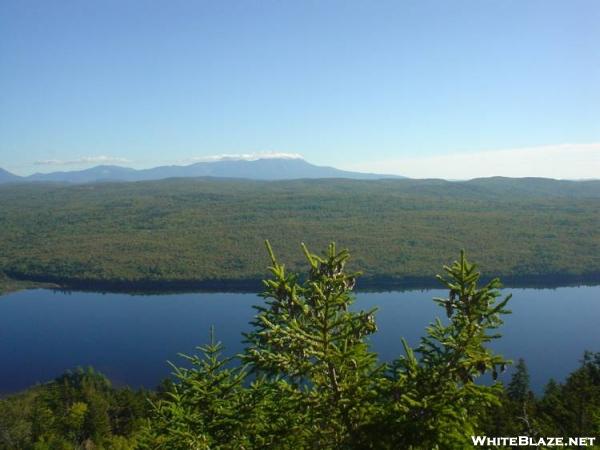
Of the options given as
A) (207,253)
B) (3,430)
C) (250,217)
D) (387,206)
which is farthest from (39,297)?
(387,206)

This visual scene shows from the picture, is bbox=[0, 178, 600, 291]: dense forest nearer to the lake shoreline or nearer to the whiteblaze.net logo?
the lake shoreline

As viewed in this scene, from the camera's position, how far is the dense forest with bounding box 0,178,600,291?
97.3 metres

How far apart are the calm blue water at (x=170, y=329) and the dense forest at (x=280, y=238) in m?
9.76

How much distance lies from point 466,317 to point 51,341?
244 feet

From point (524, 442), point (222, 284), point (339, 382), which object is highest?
point (339, 382)

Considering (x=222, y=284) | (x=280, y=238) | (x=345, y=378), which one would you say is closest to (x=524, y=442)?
(x=345, y=378)

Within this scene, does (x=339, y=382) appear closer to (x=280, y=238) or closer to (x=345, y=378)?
(x=345, y=378)

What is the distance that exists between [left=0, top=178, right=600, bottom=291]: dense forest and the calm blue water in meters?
9.76

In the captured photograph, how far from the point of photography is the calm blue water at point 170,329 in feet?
183

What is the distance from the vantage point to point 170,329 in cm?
6838

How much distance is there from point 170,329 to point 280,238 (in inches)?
2442

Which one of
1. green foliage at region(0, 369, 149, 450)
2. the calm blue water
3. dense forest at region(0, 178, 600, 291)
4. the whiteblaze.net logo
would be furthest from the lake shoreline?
the whiteblaze.net logo

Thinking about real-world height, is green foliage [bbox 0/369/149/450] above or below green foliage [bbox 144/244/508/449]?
below

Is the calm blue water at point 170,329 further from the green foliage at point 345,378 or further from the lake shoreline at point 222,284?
the green foliage at point 345,378
